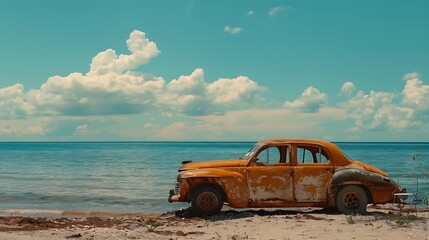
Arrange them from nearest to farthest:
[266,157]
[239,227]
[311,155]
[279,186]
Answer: [239,227] → [279,186] → [266,157] → [311,155]

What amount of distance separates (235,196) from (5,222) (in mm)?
5697

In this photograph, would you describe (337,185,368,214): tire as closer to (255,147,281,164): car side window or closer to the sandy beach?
the sandy beach

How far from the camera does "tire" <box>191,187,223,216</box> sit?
11.0 metres

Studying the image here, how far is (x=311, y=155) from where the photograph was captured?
11.6m

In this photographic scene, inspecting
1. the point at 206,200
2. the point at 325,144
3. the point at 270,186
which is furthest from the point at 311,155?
the point at 206,200

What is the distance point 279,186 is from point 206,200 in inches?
68.5

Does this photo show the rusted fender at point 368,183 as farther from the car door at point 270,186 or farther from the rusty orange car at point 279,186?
the car door at point 270,186

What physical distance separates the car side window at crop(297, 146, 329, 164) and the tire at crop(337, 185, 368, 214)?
2.77 feet

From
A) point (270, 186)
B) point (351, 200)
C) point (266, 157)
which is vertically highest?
point (266, 157)

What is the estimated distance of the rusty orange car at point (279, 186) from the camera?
11.0 meters

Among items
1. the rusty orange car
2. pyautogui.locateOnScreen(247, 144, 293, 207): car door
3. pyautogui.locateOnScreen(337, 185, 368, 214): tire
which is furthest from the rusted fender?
pyautogui.locateOnScreen(247, 144, 293, 207): car door

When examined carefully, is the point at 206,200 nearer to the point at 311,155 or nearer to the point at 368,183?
the point at 311,155

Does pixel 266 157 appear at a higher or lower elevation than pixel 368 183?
higher

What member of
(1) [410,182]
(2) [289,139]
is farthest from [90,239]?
(1) [410,182]
